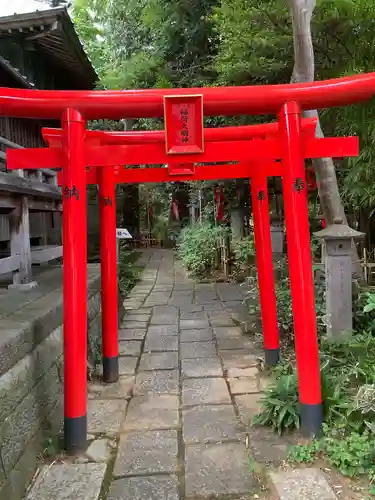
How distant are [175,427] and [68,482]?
1.08 m

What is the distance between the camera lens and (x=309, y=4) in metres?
5.24

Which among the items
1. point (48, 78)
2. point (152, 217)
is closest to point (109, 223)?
point (48, 78)

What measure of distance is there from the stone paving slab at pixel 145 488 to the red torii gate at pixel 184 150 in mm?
612

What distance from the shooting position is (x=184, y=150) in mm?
3551

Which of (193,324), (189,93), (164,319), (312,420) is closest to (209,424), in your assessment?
(312,420)

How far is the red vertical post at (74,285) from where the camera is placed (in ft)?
11.2

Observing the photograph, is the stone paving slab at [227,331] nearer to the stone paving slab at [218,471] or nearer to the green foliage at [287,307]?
the green foliage at [287,307]

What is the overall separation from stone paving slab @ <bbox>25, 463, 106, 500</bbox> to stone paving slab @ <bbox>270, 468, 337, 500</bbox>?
47.0 inches

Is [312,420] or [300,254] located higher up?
[300,254]

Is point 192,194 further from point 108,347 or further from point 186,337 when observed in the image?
point 108,347

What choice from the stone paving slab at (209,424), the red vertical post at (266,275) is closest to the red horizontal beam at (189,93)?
the red vertical post at (266,275)

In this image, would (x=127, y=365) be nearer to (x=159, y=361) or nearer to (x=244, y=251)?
(x=159, y=361)

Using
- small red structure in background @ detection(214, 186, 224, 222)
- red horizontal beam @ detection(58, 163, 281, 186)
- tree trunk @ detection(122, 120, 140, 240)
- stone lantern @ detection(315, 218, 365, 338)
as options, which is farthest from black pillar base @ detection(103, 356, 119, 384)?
tree trunk @ detection(122, 120, 140, 240)

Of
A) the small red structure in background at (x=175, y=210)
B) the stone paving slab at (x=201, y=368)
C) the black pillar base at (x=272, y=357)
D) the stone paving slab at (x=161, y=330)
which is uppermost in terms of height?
the small red structure in background at (x=175, y=210)
